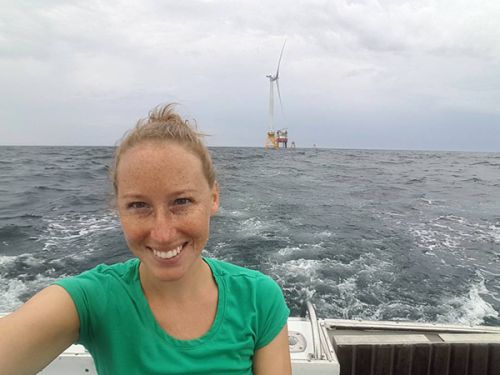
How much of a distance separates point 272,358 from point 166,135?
76 centimetres

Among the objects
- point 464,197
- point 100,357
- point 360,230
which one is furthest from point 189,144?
point 464,197

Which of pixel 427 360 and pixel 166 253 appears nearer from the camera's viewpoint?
pixel 166 253

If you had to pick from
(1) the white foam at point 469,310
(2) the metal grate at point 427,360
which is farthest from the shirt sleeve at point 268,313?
(1) the white foam at point 469,310

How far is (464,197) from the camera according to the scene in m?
14.9

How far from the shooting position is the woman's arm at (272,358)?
1.15 m

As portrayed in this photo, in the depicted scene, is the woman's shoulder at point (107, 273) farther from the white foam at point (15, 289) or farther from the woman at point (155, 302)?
the white foam at point (15, 289)

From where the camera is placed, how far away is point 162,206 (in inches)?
39.9

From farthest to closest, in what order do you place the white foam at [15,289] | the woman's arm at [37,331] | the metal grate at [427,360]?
the white foam at [15,289] → the metal grate at [427,360] → the woman's arm at [37,331]

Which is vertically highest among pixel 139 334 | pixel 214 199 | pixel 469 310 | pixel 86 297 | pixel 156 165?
pixel 156 165

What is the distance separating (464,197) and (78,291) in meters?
16.6

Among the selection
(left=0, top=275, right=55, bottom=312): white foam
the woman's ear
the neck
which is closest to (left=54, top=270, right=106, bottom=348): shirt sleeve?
the neck

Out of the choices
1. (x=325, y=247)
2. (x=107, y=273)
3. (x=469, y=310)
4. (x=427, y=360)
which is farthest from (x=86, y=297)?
(x=325, y=247)

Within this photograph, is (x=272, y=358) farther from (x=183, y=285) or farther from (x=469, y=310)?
(x=469, y=310)

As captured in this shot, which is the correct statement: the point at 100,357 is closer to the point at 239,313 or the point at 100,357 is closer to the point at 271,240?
the point at 239,313
